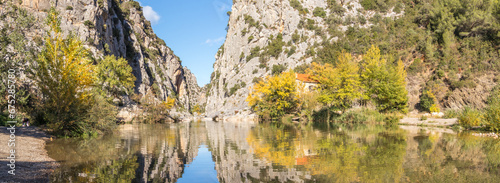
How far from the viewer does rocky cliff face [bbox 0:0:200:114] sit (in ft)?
143

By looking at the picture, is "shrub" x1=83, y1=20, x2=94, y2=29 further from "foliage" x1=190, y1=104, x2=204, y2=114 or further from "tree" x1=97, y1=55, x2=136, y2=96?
"foliage" x1=190, y1=104, x2=204, y2=114

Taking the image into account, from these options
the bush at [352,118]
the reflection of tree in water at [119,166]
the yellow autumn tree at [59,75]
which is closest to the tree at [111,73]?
the yellow autumn tree at [59,75]

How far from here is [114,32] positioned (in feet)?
194

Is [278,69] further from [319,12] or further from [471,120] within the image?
[471,120]

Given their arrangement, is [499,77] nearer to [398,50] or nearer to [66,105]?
[398,50]

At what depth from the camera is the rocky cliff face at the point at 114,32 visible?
43438 millimetres

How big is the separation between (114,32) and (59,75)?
50.6m

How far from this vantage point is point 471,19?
46719 millimetres

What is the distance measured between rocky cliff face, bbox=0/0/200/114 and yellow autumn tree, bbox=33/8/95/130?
2.56m

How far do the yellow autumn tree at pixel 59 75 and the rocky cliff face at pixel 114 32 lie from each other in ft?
8.41

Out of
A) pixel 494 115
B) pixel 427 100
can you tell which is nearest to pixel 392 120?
pixel 494 115

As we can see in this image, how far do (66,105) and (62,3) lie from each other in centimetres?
4264

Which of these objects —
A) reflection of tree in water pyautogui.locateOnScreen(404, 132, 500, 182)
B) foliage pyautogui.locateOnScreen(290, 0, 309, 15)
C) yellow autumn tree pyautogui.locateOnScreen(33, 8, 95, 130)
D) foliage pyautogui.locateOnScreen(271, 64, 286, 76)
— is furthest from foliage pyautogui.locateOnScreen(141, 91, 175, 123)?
foliage pyautogui.locateOnScreen(290, 0, 309, 15)

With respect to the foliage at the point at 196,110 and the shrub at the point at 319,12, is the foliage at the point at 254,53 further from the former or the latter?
the foliage at the point at 196,110
